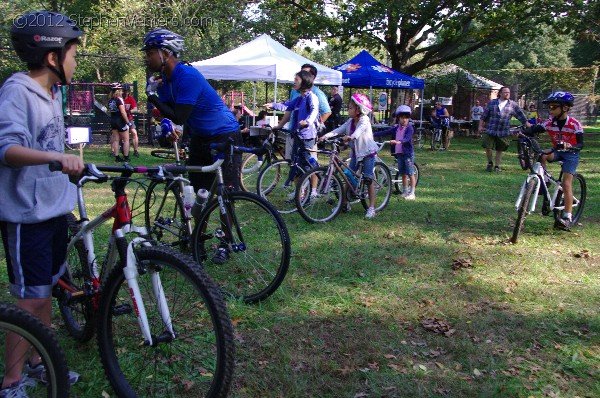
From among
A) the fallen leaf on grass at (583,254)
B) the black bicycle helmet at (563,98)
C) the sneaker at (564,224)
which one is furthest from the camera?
the sneaker at (564,224)

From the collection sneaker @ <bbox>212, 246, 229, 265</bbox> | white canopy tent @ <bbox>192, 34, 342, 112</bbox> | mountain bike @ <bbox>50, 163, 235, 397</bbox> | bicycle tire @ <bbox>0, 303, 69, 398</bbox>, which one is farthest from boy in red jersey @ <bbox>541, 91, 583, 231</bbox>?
white canopy tent @ <bbox>192, 34, 342, 112</bbox>

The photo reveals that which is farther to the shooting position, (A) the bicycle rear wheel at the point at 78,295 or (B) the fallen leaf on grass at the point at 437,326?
(B) the fallen leaf on grass at the point at 437,326

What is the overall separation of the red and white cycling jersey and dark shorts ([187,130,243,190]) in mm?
4157

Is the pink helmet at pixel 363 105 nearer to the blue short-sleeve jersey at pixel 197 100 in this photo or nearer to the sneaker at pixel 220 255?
the blue short-sleeve jersey at pixel 197 100

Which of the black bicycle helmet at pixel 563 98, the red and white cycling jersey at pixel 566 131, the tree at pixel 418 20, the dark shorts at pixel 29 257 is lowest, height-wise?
the dark shorts at pixel 29 257

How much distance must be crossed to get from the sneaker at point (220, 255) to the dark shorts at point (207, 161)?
68 cm

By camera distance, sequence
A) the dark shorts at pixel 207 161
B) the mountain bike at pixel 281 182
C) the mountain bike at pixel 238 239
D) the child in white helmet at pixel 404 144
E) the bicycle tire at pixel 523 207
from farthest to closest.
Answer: the child in white helmet at pixel 404 144, the mountain bike at pixel 281 182, the bicycle tire at pixel 523 207, the dark shorts at pixel 207 161, the mountain bike at pixel 238 239

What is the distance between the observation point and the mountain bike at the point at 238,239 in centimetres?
423

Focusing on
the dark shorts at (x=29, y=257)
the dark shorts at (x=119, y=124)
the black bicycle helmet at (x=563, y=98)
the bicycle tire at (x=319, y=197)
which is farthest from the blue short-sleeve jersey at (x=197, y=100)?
the dark shorts at (x=119, y=124)

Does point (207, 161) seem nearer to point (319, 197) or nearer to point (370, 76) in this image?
point (319, 197)

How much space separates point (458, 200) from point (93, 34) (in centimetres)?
2426

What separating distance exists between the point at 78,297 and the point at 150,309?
2.28ft

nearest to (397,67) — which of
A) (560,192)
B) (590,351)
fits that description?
(560,192)

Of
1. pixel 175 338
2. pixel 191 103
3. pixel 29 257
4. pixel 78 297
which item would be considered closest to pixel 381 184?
pixel 191 103
